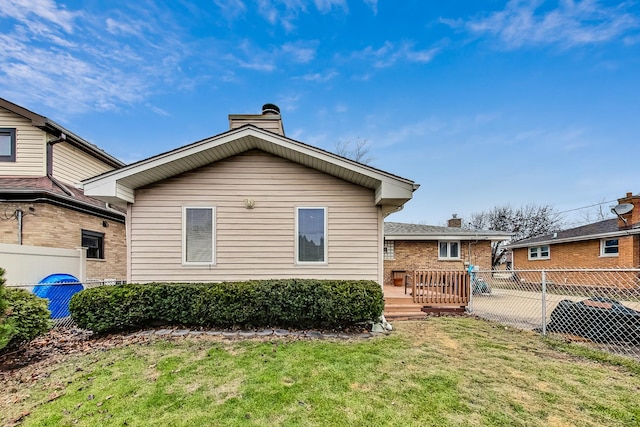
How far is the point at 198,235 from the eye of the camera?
22.7 feet

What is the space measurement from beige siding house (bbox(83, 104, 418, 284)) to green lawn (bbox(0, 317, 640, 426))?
191 cm

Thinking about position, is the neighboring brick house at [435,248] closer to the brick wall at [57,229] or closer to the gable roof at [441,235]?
the gable roof at [441,235]

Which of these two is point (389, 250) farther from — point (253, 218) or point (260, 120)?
point (260, 120)

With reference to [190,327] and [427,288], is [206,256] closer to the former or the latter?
[190,327]

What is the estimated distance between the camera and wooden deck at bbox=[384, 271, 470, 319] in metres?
8.26

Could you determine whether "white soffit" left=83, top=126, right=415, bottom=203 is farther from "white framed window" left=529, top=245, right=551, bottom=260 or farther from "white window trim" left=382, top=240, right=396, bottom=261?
"white framed window" left=529, top=245, right=551, bottom=260

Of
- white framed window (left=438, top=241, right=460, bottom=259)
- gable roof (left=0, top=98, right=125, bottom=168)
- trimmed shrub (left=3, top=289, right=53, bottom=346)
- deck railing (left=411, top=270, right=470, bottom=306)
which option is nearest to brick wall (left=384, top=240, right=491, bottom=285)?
white framed window (left=438, top=241, right=460, bottom=259)

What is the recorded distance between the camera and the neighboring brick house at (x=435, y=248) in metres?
14.9

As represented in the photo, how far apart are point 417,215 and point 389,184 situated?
1678 inches

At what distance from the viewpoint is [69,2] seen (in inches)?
368

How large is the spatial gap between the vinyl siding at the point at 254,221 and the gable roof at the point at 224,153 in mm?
295

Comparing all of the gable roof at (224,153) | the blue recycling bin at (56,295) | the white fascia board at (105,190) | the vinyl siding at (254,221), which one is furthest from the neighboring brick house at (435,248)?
the blue recycling bin at (56,295)

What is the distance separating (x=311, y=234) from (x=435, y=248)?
10.5 m

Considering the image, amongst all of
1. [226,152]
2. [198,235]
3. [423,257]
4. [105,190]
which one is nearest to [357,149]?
[423,257]
